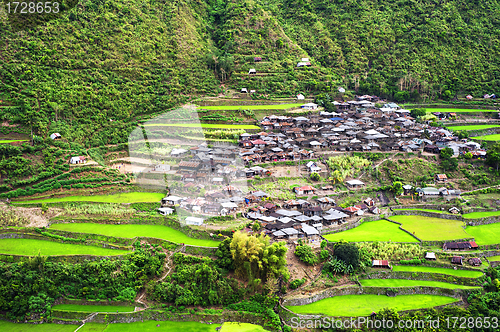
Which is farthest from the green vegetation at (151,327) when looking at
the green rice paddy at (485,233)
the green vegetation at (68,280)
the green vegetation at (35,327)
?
the green rice paddy at (485,233)

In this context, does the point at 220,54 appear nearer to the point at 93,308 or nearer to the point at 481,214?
the point at 481,214

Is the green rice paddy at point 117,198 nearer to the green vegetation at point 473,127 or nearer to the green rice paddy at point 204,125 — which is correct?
the green rice paddy at point 204,125

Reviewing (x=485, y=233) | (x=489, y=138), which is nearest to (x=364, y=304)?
(x=485, y=233)

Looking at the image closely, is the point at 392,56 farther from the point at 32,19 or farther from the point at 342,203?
the point at 32,19

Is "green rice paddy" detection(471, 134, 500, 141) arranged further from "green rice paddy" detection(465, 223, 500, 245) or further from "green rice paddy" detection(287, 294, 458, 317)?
"green rice paddy" detection(287, 294, 458, 317)

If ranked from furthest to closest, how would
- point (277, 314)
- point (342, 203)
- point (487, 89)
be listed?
point (487, 89) → point (342, 203) → point (277, 314)

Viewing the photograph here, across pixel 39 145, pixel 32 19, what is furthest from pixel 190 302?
pixel 32 19
